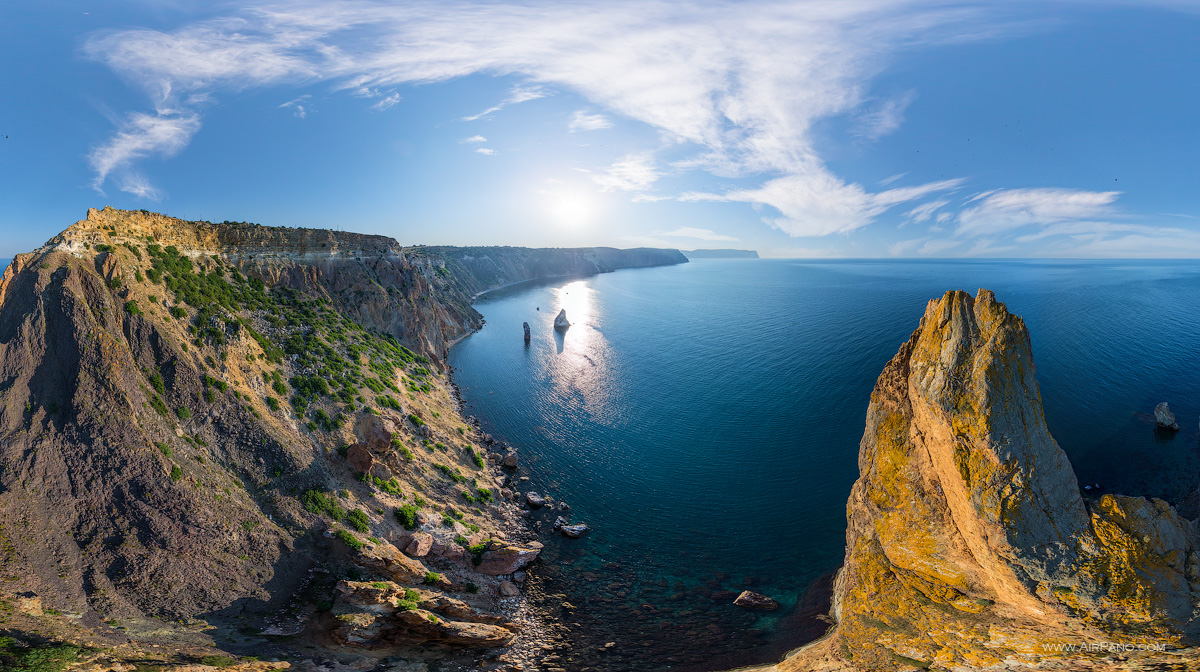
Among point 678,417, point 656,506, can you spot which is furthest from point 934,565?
point 678,417

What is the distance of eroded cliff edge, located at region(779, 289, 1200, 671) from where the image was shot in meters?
17.8

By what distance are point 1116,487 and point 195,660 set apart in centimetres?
7516

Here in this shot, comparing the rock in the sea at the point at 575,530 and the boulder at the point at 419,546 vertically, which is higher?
the boulder at the point at 419,546

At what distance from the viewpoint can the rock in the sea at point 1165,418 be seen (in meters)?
49.2

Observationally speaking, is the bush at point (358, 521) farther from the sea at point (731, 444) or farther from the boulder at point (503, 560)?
the sea at point (731, 444)

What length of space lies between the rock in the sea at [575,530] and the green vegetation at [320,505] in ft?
61.7

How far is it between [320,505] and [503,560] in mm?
14576

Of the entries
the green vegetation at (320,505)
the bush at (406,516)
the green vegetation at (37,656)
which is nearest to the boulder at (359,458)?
the green vegetation at (320,505)

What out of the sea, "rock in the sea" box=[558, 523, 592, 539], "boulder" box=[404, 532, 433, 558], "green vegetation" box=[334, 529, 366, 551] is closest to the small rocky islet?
"green vegetation" box=[334, 529, 366, 551]

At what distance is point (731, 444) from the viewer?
56094 millimetres

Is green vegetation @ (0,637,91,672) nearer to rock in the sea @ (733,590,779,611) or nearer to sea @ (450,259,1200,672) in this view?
sea @ (450,259,1200,672)

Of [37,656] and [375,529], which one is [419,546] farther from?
[37,656]

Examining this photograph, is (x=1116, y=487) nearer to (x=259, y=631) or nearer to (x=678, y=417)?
(x=678, y=417)

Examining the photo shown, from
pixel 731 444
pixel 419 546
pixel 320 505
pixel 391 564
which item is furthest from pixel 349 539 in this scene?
pixel 731 444
